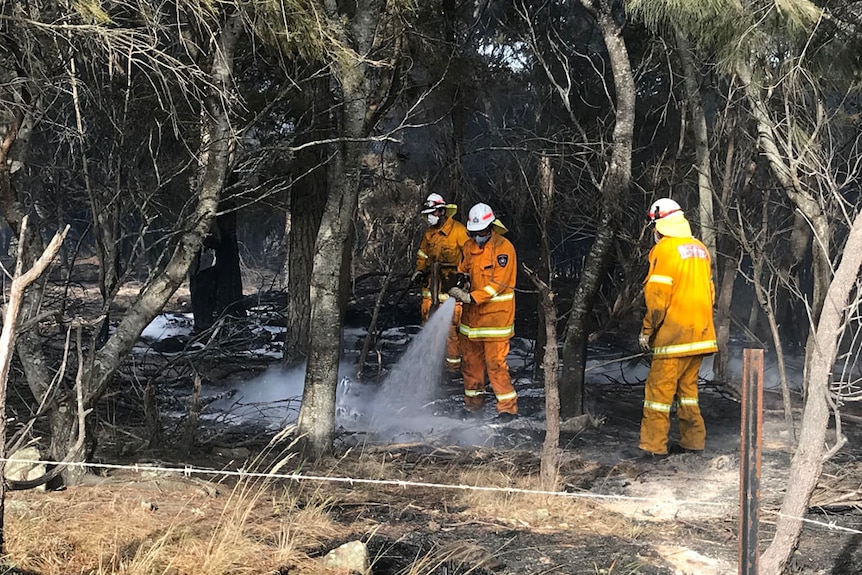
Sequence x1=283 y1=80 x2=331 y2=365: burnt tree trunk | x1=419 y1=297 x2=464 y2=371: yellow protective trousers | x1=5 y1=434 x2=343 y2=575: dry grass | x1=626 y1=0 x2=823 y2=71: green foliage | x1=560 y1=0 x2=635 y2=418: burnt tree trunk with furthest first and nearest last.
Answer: x1=419 y1=297 x2=464 y2=371: yellow protective trousers → x1=283 y1=80 x2=331 y2=365: burnt tree trunk → x1=560 y1=0 x2=635 y2=418: burnt tree trunk → x1=626 y1=0 x2=823 y2=71: green foliage → x1=5 y1=434 x2=343 y2=575: dry grass

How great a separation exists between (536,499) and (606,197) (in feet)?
9.53

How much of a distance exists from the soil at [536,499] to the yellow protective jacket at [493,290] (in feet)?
2.86

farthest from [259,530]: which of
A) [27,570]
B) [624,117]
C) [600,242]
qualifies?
[624,117]

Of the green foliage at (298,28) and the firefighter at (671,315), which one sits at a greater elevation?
the green foliage at (298,28)

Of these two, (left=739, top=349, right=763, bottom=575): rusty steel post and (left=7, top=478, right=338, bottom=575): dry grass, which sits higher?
(left=739, top=349, right=763, bottom=575): rusty steel post

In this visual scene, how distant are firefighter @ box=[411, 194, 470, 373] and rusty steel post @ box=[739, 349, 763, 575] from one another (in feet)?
20.1

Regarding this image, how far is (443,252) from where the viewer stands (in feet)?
28.9

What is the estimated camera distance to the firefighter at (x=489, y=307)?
7543mm

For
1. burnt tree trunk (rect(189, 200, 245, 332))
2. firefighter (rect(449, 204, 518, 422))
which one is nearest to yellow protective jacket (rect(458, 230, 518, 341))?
firefighter (rect(449, 204, 518, 422))

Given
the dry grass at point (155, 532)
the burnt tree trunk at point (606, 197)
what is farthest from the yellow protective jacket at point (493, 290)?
the dry grass at point (155, 532)

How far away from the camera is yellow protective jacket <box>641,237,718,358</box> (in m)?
6.12

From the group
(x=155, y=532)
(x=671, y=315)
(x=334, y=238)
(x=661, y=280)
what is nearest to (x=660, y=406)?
(x=671, y=315)

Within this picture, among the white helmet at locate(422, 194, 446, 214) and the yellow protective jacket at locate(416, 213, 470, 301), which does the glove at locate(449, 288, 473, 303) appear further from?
the white helmet at locate(422, 194, 446, 214)

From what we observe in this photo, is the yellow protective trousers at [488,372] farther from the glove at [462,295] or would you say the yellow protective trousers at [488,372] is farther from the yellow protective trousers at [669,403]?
the yellow protective trousers at [669,403]
